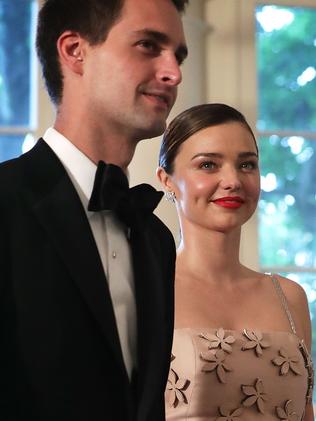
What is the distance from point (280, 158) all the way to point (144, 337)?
72.4 inches

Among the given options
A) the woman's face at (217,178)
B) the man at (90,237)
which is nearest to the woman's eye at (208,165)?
the woman's face at (217,178)

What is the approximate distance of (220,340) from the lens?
6.48 ft

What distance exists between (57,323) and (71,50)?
35 cm

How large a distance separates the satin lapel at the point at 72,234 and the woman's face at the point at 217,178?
2.83 feet

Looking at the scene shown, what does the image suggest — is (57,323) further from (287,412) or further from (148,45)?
(287,412)

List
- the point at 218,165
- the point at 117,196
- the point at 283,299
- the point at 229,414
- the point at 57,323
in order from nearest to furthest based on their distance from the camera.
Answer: the point at 57,323
the point at 117,196
the point at 229,414
the point at 218,165
the point at 283,299

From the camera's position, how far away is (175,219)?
264 cm

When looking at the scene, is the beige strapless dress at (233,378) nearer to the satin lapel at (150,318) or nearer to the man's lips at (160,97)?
the satin lapel at (150,318)

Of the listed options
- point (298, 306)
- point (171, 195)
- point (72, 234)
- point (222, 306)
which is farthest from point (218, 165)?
point (72, 234)

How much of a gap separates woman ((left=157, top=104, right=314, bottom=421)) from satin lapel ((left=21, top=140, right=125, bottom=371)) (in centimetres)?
88

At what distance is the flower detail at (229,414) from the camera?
1.91 m

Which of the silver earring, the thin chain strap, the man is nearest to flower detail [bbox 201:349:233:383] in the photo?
the thin chain strap

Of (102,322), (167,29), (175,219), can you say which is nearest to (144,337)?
(102,322)

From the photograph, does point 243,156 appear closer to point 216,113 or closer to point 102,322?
point 216,113
